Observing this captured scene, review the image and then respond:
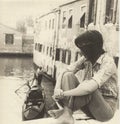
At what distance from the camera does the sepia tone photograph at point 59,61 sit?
2.01 metres

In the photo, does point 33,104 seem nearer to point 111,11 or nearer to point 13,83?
point 13,83

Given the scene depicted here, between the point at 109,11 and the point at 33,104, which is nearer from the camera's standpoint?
the point at 33,104

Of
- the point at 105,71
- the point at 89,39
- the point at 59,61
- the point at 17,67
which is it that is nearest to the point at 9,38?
the point at 17,67

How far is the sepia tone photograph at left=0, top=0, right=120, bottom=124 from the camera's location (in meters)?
2.01

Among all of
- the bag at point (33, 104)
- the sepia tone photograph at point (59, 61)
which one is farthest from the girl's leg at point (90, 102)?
the bag at point (33, 104)

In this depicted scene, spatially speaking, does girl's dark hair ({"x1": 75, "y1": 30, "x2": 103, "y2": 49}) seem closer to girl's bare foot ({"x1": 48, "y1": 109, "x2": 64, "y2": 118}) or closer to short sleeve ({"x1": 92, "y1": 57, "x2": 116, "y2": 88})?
short sleeve ({"x1": 92, "y1": 57, "x2": 116, "y2": 88})

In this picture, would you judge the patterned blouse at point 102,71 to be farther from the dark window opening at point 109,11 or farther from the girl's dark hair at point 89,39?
the dark window opening at point 109,11

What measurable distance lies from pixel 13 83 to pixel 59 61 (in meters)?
0.26

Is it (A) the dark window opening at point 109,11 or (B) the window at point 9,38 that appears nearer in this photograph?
(B) the window at point 9,38

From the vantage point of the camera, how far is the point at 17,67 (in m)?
2.03

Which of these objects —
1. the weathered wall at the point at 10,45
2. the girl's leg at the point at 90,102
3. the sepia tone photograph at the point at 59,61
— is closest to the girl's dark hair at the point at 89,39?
the sepia tone photograph at the point at 59,61

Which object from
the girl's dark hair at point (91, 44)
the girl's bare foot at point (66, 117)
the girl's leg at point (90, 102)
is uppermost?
the girl's dark hair at point (91, 44)

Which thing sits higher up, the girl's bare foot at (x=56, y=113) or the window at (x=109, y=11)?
the window at (x=109, y=11)

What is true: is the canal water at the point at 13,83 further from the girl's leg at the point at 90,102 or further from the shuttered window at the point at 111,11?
the shuttered window at the point at 111,11
